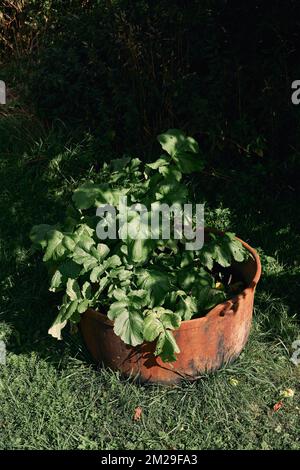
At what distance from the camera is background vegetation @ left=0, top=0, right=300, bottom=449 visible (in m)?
3.45

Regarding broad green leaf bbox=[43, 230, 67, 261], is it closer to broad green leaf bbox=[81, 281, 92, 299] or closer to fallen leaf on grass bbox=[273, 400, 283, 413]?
broad green leaf bbox=[81, 281, 92, 299]

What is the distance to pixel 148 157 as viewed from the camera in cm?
501

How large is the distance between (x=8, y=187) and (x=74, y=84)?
96 centimetres

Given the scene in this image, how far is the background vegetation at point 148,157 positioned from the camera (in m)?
3.45

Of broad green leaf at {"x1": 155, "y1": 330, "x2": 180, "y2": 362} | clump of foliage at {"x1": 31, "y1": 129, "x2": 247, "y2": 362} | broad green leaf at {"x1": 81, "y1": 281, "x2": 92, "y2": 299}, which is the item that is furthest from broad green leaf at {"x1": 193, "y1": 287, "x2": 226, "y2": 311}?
broad green leaf at {"x1": 81, "y1": 281, "x2": 92, "y2": 299}

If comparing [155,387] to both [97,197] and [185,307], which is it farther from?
[97,197]

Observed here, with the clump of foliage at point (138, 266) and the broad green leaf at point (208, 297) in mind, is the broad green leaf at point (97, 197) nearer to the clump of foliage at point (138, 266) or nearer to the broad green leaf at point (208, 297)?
the clump of foliage at point (138, 266)

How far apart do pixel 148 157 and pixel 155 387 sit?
2016mm

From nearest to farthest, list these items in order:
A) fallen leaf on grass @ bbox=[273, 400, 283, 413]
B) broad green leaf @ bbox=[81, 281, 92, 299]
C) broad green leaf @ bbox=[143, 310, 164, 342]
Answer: broad green leaf @ bbox=[143, 310, 164, 342]
broad green leaf @ bbox=[81, 281, 92, 299]
fallen leaf on grass @ bbox=[273, 400, 283, 413]

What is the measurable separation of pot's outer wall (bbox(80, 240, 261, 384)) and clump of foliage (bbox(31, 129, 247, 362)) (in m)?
0.09

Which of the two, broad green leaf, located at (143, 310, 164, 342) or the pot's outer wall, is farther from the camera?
the pot's outer wall

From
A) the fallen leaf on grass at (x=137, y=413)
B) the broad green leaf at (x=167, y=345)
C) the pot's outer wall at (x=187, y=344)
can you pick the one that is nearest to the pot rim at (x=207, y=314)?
the pot's outer wall at (x=187, y=344)

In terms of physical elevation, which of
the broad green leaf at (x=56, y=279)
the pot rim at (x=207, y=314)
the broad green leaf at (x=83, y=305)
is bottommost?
the pot rim at (x=207, y=314)
